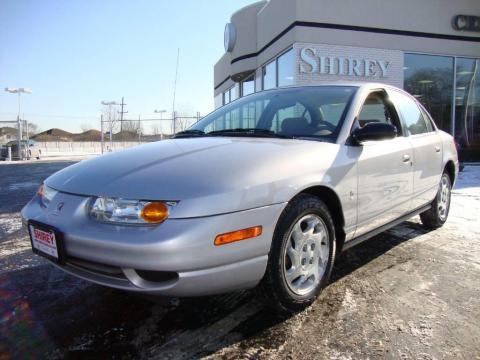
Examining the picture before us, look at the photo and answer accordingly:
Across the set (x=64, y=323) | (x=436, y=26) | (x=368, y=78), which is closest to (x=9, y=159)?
(x=368, y=78)

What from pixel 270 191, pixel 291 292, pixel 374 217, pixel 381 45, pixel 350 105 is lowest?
pixel 291 292

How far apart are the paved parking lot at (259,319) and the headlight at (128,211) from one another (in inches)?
22.7

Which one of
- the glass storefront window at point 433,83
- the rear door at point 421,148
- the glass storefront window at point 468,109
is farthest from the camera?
the glass storefront window at point 468,109

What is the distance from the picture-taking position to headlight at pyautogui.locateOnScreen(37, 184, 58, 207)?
7.95ft

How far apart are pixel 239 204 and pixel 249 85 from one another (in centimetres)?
1466

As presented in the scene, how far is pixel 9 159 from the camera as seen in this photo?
21391 millimetres

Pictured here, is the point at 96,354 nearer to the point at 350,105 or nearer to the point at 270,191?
the point at 270,191

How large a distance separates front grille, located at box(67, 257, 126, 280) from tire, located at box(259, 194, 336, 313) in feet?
2.57

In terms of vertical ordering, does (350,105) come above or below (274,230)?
above

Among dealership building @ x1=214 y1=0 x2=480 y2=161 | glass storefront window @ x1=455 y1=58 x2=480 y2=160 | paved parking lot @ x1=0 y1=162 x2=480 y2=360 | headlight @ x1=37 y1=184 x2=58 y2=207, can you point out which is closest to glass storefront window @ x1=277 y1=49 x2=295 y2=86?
dealership building @ x1=214 y1=0 x2=480 y2=161

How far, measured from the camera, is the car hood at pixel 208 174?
1.98 m

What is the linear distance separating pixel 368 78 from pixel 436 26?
2.74m

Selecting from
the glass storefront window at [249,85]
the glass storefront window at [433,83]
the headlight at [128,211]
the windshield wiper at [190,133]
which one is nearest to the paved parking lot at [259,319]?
the headlight at [128,211]

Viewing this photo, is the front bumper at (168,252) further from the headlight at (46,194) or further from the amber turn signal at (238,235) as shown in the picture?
the headlight at (46,194)
